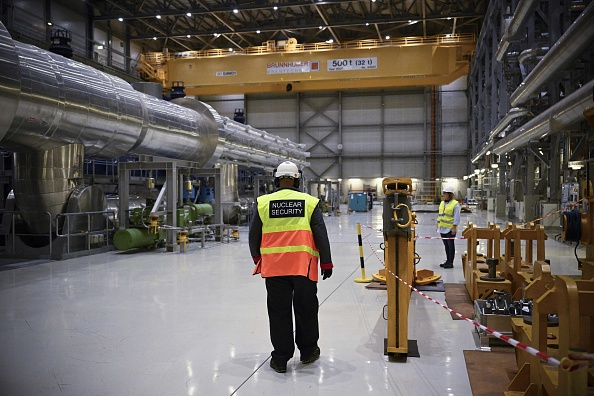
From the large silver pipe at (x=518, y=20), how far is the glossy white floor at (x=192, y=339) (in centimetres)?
710

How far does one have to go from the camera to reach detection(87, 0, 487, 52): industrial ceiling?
26.4 m

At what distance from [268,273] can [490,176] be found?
2320 cm

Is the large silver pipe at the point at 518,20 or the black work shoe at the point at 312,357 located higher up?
the large silver pipe at the point at 518,20

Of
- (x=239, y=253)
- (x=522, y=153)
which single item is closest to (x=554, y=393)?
(x=239, y=253)

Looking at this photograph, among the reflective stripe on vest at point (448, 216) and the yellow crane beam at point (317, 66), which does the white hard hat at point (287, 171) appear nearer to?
the reflective stripe on vest at point (448, 216)

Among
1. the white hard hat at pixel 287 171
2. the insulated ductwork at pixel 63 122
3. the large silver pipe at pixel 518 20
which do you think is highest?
the large silver pipe at pixel 518 20

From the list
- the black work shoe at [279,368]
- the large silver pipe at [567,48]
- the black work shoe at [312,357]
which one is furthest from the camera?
the large silver pipe at [567,48]

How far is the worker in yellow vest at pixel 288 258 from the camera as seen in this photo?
4.14 m

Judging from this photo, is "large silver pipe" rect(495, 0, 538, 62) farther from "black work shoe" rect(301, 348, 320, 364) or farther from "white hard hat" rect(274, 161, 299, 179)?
"black work shoe" rect(301, 348, 320, 364)

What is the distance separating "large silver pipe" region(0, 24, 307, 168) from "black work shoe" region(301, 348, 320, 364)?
19.8 ft

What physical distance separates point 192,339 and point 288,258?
158cm

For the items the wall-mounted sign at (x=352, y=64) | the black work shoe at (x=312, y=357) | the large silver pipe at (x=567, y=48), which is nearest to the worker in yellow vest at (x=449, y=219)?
the large silver pipe at (x=567, y=48)

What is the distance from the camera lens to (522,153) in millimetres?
19516

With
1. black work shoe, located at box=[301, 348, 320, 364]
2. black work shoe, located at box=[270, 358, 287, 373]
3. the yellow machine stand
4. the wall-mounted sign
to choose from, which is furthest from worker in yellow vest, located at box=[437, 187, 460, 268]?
the wall-mounted sign
